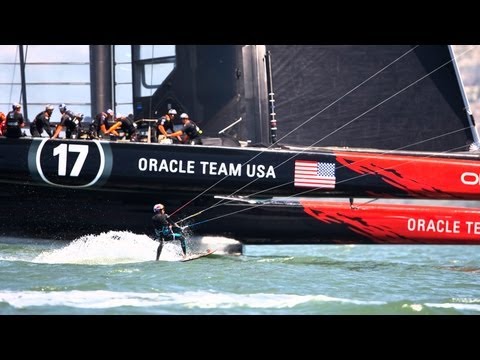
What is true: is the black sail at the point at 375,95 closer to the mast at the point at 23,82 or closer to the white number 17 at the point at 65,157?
the white number 17 at the point at 65,157

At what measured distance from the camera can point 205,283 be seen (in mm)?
10133

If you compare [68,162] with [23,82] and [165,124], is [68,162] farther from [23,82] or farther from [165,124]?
[23,82]

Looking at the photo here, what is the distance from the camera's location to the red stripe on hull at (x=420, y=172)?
41.4ft

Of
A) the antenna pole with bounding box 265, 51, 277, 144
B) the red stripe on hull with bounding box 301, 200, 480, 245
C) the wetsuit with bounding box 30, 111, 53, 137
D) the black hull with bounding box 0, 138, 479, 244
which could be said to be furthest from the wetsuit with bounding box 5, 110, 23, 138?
the red stripe on hull with bounding box 301, 200, 480, 245

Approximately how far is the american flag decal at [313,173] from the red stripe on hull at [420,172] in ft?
0.60

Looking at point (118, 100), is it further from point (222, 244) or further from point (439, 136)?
point (439, 136)

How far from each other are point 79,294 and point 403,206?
5409 mm

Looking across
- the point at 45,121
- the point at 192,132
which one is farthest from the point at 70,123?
the point at 192,132

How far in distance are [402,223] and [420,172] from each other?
692mm

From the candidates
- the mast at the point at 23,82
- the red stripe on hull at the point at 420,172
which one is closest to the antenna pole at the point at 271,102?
the red stripe on hull at the point at 420,172

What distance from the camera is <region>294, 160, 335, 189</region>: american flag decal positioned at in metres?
12.5

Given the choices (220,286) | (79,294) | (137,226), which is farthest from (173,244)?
(79,294)

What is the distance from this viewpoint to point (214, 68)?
13898 millimetres

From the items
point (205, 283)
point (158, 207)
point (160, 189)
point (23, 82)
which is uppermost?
point (23, 82)
